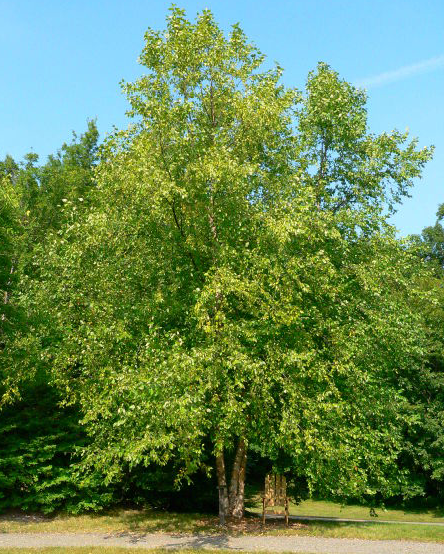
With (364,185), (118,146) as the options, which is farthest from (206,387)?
(364,185)

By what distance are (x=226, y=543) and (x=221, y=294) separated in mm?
6099

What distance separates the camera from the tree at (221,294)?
12672 mm

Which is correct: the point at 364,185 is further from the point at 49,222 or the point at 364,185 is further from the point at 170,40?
the point at 49,222

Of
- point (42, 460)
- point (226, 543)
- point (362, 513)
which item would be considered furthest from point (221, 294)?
point (362, 513)

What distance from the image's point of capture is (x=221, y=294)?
1419 centimetres

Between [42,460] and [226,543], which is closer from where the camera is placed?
[226,543]

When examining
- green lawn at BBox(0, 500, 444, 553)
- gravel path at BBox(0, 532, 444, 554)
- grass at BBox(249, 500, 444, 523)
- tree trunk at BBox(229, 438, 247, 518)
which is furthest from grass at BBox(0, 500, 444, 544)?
grass at BBox(249, 500, 444, 523)

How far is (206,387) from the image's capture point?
11.6m

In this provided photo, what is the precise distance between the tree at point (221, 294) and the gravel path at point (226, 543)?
1.38 metres

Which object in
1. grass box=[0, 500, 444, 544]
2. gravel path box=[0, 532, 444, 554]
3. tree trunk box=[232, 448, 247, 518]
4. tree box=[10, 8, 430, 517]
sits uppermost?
tree box=[10, 8, 430, 517]

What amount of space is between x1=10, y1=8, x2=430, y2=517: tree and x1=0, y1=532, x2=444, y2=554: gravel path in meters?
1.38

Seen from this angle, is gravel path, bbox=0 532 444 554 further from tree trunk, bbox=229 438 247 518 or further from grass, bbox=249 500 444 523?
grass, bbox=249 500 444 523

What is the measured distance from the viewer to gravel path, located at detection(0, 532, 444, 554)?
13.4 m

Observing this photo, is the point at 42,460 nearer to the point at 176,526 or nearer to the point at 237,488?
the point at 176,526
